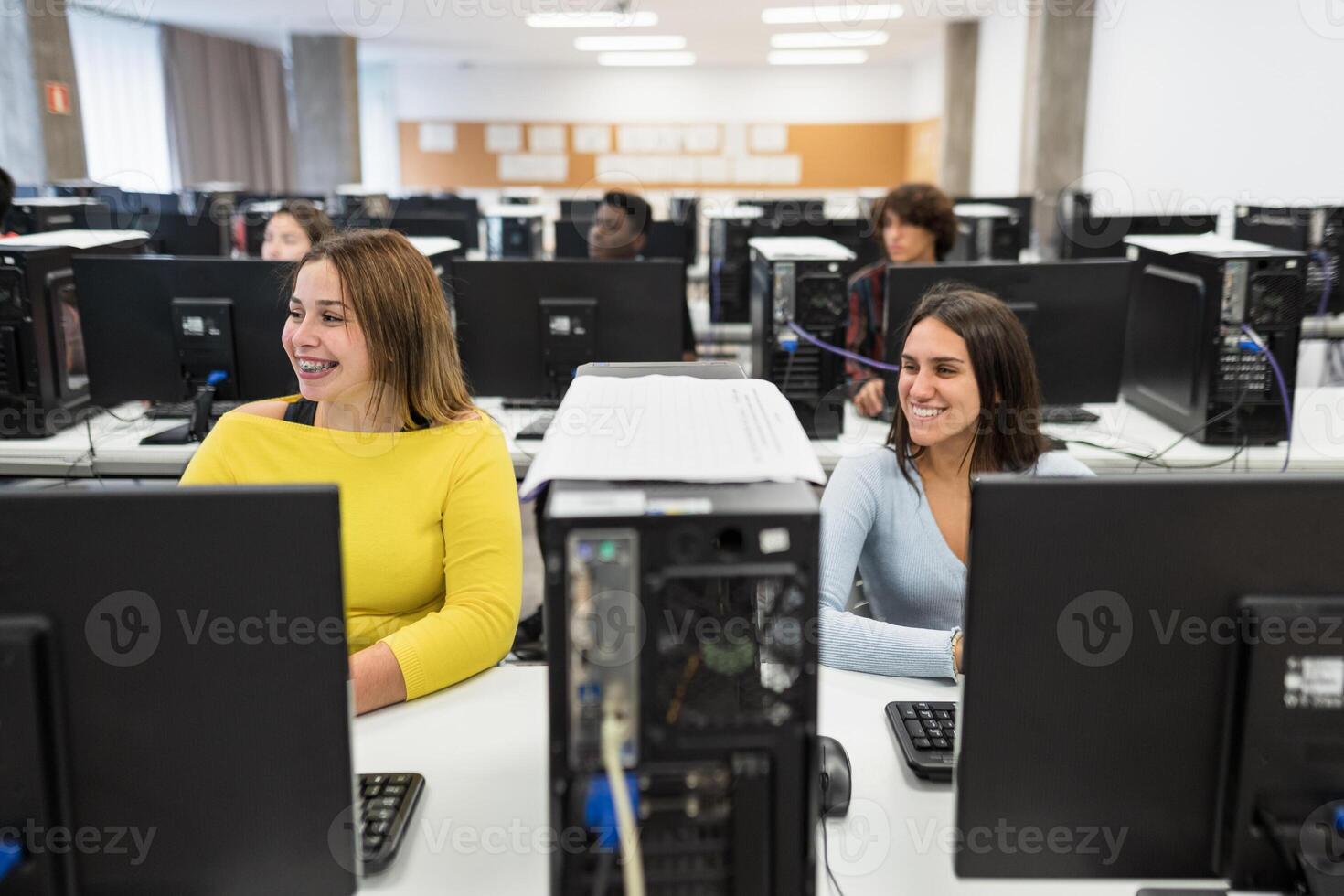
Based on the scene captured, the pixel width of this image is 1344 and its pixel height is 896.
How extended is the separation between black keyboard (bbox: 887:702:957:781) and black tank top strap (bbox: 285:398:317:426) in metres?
0.96

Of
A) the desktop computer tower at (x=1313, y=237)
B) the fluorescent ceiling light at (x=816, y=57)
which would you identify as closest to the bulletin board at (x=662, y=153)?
the fluorescent ceiling light at (x=816, y=57)

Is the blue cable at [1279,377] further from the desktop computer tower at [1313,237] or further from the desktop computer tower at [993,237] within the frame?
the desktop computer tower at [993,237]

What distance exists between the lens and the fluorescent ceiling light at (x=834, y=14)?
8.39 metres

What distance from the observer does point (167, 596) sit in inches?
29.6

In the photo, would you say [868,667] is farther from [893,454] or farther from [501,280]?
[501,280]

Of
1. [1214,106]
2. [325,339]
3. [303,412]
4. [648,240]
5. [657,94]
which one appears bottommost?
[303,412]

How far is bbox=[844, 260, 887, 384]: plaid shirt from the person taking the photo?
9.53 feet

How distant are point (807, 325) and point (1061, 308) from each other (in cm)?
66

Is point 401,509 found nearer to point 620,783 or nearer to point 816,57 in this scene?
point 620,783

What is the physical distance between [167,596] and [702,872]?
433 mm

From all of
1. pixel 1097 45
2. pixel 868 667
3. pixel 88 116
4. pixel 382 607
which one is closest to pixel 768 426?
pixel 868 667

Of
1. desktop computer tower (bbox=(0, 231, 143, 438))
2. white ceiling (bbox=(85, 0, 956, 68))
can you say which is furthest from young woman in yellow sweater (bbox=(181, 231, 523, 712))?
white ceiling (bbox=(85, 0, 956, 68))

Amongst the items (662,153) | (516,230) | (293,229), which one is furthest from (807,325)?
(662,153)

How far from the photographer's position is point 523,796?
113 centimetres
